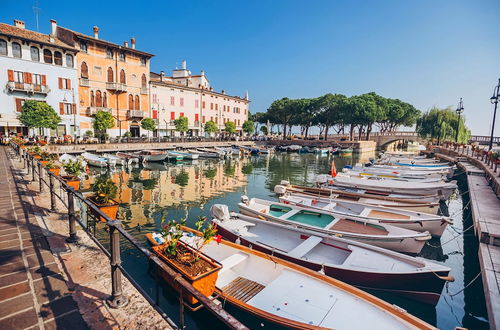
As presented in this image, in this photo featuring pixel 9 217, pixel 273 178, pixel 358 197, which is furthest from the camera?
pixel 273 178

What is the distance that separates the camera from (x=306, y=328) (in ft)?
14.2

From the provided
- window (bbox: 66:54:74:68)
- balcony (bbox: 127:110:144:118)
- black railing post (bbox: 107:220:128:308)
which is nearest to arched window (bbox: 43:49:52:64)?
window (bbox: 66:54:74:68)

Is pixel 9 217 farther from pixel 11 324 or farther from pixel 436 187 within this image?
pixel 436 187

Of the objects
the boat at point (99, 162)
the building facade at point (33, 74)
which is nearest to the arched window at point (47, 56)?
the building facade at point (33, 74)

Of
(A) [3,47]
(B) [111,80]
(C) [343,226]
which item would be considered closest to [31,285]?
(C) [343,226]

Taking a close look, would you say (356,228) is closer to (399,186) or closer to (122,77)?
(399,186)

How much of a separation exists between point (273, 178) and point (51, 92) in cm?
3180

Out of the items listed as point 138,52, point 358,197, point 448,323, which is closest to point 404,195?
point 358,197

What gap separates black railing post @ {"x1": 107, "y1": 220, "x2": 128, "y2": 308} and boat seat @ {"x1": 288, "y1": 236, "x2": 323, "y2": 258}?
475cm

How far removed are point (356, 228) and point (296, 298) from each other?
543 centimetres

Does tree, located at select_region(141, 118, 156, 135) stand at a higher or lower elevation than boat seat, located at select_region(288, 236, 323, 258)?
higher

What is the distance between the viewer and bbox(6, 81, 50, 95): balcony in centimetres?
3121

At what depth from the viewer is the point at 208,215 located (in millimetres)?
13836

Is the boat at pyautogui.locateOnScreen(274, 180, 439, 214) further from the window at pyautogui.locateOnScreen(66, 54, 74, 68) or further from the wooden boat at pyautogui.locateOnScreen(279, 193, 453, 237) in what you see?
the window at pyautogui.locateOnScreen(66, 54, 74, 68)
